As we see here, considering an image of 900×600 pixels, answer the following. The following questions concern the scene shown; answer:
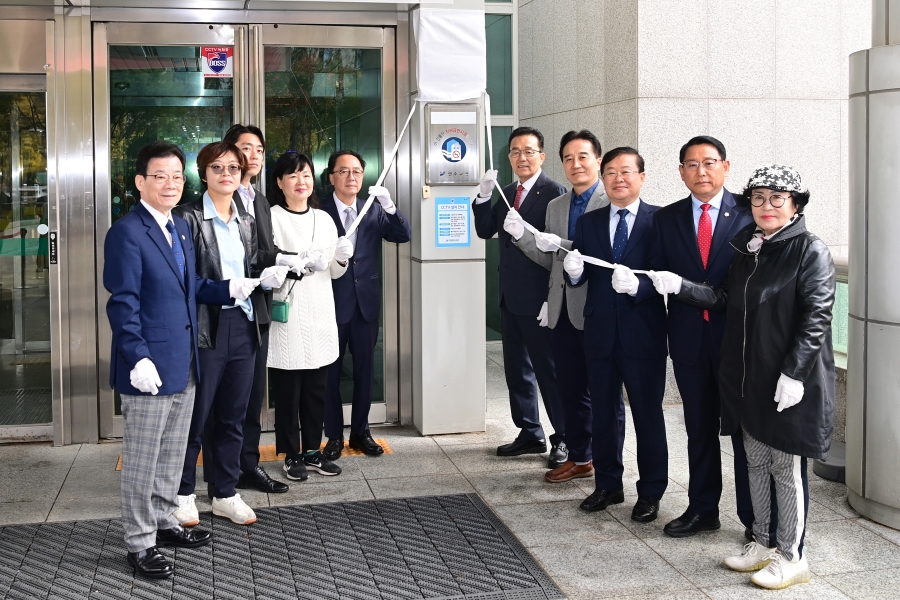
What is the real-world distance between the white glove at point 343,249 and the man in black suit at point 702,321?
5.41 feet

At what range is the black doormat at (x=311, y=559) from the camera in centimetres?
393

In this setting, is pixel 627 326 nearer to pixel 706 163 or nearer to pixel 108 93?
pixel 706 163

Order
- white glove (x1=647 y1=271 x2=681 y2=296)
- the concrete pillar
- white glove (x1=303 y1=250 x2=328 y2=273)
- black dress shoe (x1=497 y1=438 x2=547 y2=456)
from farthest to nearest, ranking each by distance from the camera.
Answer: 1. black dress shoe (x1=497 y1=438 x2=547 y2=456)
2. white glove (x1=303 y1=250 x2=328 y2=273)
3. the concrete pillar
4. white glove (x1=647 y1=271 x2=681 y2=296)

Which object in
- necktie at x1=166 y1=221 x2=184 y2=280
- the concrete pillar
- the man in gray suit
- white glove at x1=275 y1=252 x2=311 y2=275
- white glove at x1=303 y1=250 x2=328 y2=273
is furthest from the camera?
the man in gray suit

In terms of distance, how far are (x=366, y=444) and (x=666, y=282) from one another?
238cm

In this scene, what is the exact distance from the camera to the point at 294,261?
485cm

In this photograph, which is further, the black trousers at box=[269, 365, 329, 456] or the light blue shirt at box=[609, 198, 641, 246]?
the black trousers at box=[269, 365, 329, 456]

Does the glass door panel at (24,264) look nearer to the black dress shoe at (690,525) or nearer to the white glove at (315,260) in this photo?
the white glove at (315,260)

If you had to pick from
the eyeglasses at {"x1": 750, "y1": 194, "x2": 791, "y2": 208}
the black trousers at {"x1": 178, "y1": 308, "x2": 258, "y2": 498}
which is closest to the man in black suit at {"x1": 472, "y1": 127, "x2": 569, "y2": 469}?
the black trousers at {"x1": 178, "y1": 308, "x2": 258, "y2": 498}

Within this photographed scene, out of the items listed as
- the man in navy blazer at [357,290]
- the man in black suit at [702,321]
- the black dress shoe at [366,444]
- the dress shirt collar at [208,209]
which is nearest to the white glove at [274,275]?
the dress shirt collar at [208,209]

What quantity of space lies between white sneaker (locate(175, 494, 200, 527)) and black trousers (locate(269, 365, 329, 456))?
2.75 ft

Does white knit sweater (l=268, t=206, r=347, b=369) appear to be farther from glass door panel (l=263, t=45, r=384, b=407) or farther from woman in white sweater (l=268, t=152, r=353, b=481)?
glass door panel (l=263, t=45, r=384, b=407)

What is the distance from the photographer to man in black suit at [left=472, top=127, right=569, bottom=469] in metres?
5.60

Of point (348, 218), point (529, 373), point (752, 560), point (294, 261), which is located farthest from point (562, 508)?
point (348, 218)
